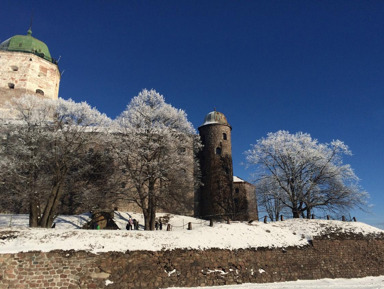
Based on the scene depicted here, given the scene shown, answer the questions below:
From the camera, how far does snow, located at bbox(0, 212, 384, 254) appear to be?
13.8 metres

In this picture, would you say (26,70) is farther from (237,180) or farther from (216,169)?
(237,180)

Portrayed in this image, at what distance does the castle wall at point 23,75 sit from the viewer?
126 feet

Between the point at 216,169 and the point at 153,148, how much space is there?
13925 mm

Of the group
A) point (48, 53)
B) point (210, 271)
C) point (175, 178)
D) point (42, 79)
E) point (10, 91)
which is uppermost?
point (48, 53)

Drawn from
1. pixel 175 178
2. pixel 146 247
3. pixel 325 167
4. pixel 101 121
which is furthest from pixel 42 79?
pixel 325 167

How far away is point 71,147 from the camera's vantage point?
19.4 metres

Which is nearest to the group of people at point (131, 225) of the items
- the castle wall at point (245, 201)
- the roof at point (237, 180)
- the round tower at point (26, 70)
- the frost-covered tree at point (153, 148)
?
the frost-covered tree at point (153, 148)

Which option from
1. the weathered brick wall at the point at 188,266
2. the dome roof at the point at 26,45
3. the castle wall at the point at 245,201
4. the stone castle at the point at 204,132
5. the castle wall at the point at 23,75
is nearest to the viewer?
the weathered brick wall at the point at 188,266

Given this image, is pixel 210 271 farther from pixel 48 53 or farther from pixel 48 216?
pixel 48 53

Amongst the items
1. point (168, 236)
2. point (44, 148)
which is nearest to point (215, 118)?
point (44, 148)

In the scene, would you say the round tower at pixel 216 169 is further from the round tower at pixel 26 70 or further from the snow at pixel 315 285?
the round tower at pixel 26 70

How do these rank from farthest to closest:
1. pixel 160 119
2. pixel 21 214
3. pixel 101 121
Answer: pixel 21 214
pixel 160 119
pixel 101 121

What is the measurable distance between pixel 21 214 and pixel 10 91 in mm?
20294

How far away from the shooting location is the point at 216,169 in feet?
112
